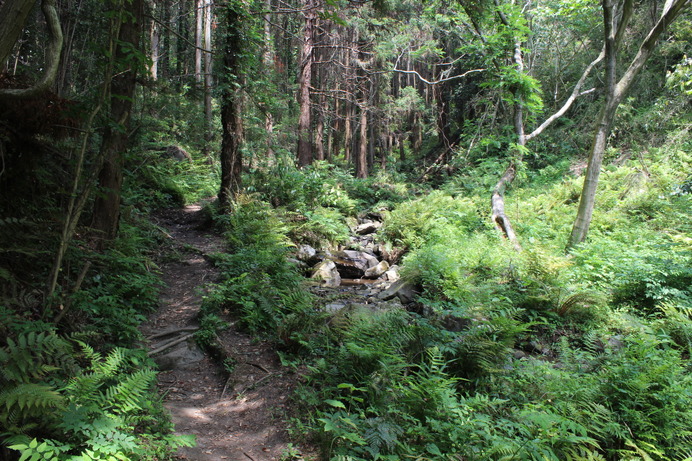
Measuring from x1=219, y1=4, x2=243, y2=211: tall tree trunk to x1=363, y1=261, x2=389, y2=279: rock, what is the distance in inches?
160

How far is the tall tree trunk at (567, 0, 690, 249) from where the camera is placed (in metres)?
7.14

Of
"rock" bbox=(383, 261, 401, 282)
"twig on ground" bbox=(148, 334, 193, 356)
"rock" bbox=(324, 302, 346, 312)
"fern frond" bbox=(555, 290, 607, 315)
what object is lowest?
"twig on ground" bbox=(148, 334, 193, 356)

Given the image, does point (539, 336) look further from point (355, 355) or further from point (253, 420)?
point (253, 420)

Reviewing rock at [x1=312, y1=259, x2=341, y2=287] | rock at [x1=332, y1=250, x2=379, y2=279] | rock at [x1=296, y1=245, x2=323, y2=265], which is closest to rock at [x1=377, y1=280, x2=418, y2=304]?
rock at [x1=312, y1=259, x2=341, y2=287]

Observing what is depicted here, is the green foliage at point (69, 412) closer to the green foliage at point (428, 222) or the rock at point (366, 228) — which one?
the green foliage at point (428, 222)

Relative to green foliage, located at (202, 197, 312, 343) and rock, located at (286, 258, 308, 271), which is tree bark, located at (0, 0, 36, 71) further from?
rock, located at (286, 258, 308, 271)

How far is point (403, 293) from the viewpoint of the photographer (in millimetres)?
8070

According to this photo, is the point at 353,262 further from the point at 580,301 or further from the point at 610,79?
the point at 610,79

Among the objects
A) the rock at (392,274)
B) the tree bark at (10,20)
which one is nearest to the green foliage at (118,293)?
the tree bark at (10,20)

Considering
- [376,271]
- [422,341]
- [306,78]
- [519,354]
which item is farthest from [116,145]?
[306,78]

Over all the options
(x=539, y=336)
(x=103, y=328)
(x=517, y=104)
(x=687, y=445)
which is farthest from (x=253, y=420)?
(x=517, y=104)

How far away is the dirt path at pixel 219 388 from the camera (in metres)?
3.50

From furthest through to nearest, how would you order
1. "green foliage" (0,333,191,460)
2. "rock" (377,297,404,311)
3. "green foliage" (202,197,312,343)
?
"rock" (377,297,404,311) → "green foliage" (202,197,312,343) → "green foliage" (0,333,191,460)

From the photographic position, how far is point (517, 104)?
9.91 m
